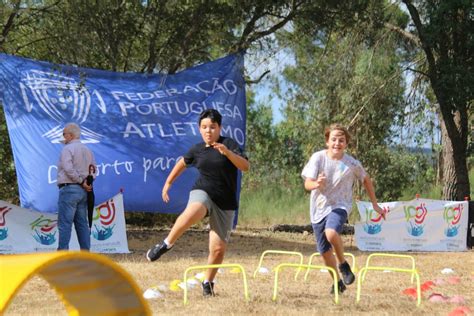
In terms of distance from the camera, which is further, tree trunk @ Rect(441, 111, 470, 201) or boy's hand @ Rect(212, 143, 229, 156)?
tree trunk @ Rect(441, 111, 470, 201)

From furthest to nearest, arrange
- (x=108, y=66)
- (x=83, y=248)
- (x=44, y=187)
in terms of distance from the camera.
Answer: (x=108, y=66) → (x=44, y=187) → (x=83, y=248)

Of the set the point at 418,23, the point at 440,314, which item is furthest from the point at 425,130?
the point at 440,314

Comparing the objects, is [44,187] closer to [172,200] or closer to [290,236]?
[172,200]

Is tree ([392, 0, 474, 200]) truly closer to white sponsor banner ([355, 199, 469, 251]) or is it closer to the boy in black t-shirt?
white sponsor banner ([355, 199, 469, 251])

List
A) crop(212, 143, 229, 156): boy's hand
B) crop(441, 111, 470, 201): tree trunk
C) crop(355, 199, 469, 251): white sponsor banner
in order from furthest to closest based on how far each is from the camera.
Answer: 1. crop(441, 111, 470, 201): tree trunk
2. crop(355, 199, 469, 251): white sponsor banner
3. crop(212, 143, 229, 156): boy's hand

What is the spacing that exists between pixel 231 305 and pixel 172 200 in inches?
281

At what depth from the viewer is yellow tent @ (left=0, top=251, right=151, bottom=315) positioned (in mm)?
4098

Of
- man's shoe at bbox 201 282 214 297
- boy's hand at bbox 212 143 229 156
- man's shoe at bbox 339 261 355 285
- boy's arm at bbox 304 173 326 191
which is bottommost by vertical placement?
man's shoe at bbox 201 282 214 297

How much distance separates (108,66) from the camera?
607 inches

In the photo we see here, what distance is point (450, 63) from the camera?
56.0 ft

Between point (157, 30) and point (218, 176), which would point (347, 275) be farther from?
point (157, 30)

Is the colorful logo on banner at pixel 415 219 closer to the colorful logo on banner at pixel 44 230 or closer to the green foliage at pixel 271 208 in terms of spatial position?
the green foliage at pixel 271 208

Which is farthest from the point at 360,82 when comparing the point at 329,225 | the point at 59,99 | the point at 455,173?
the point at 329,225

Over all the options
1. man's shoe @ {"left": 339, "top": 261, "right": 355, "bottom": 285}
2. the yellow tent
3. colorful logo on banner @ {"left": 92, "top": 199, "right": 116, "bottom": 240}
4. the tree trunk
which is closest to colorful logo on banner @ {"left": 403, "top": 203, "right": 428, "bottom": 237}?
the tree trunk
